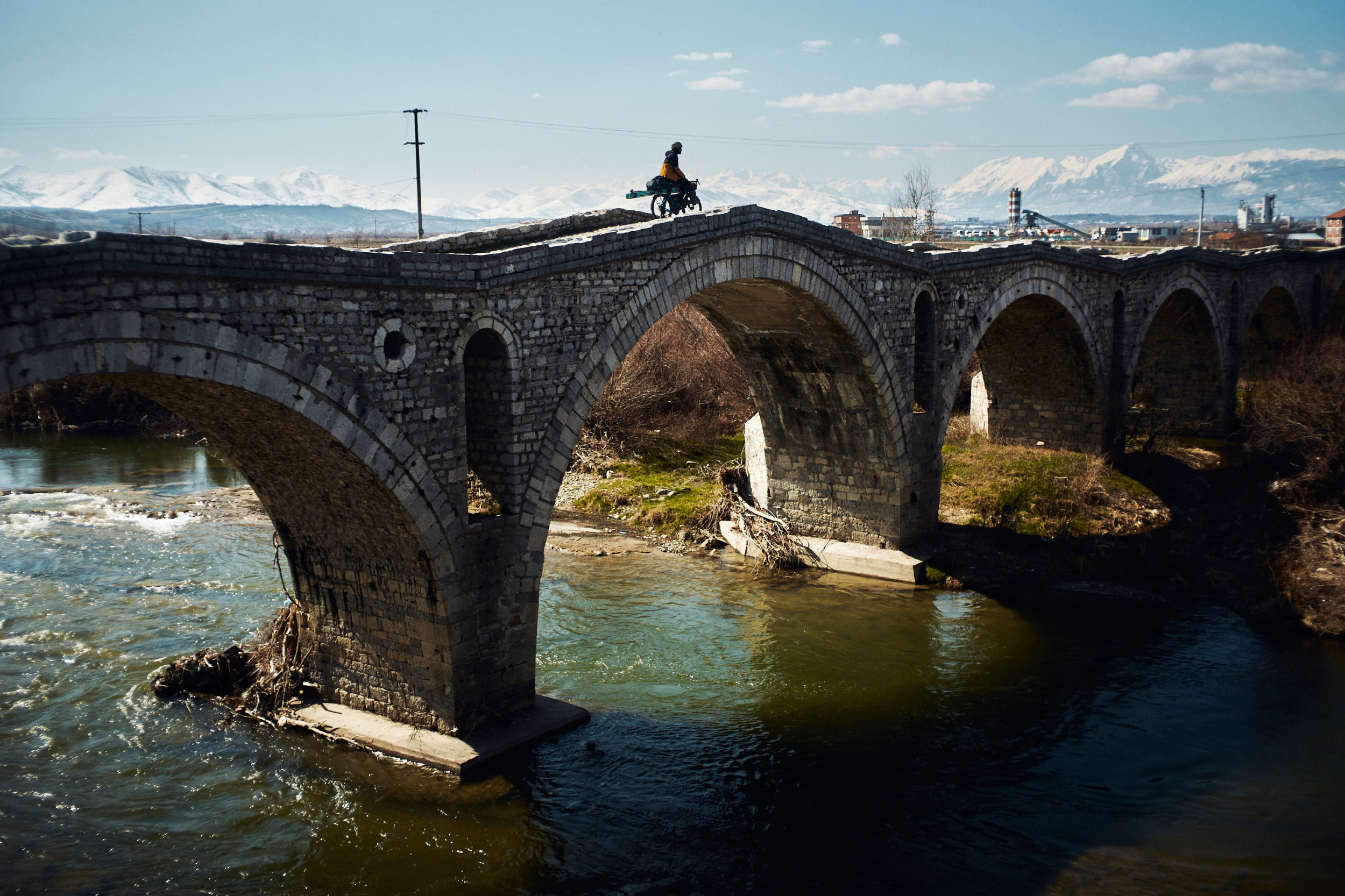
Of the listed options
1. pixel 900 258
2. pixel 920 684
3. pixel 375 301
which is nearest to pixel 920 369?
pixel 900 258

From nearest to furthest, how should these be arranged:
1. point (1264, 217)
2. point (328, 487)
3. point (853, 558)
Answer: point (328, 487) < point (853, 558) < point (1264, 217)

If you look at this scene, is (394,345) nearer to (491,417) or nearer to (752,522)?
(491,417)

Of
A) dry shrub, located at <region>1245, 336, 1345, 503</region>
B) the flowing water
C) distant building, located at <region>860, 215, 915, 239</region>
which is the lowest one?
the flowing water

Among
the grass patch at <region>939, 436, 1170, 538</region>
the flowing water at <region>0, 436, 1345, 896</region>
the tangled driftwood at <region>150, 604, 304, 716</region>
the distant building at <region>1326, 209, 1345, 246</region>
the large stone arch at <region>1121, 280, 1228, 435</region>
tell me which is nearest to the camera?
the flowing water at <region>0, 436, 1345, 896</region>

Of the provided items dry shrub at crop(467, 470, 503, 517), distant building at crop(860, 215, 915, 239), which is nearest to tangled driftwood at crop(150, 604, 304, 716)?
dry shrub at crop(467, 470, 503, 517)

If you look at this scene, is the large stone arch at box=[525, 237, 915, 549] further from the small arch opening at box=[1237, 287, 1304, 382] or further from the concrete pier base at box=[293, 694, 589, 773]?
the small arch opening at box=[1237, 287, 1304, 382]

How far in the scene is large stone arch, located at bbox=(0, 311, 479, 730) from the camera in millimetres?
7973

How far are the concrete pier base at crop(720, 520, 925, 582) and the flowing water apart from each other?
86cm

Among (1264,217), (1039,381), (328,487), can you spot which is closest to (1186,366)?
(1039,381)

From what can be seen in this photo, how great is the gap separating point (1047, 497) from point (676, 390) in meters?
11.6

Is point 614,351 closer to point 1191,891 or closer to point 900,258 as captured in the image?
point 900,258

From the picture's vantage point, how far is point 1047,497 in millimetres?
20500

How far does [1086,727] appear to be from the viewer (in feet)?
42.7

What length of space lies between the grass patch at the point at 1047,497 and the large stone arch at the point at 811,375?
152 cm
